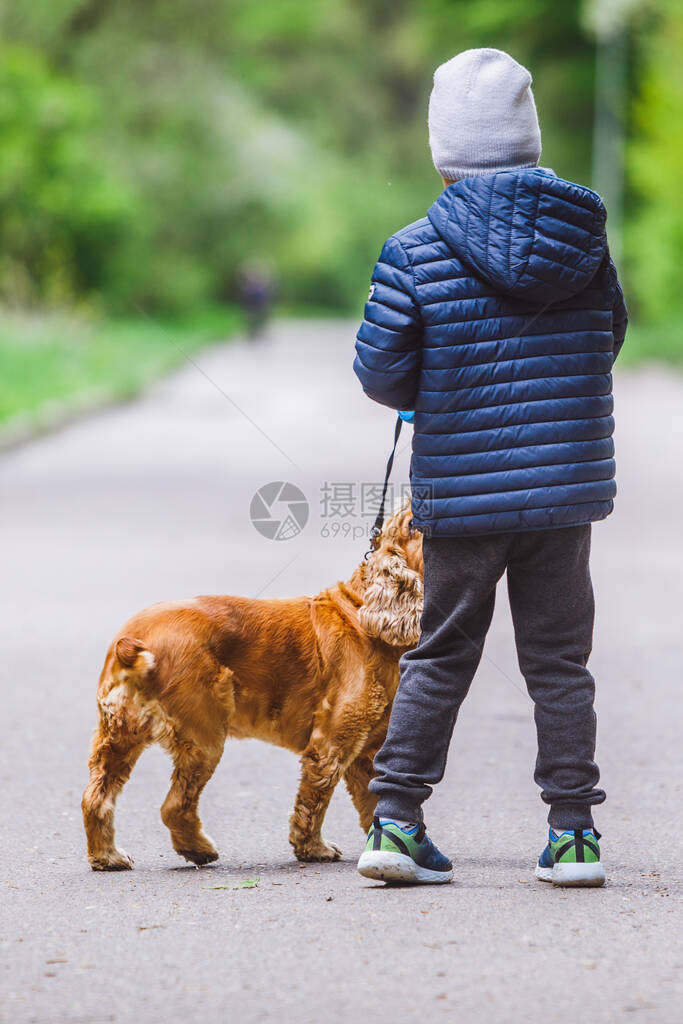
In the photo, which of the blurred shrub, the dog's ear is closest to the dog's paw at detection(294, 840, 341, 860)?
the dog's ear

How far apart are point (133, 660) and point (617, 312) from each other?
1.56 metres

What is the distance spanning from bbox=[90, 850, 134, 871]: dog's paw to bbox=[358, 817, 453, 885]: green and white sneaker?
2.31 ft

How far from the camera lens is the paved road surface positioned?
10.1ft

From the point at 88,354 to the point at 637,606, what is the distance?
64.0ft

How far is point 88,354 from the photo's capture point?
27000mm

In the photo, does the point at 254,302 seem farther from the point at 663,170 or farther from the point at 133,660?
the point at 133,660

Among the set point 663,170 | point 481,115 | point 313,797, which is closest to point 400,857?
point 313,797

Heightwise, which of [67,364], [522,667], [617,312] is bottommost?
[522,667]

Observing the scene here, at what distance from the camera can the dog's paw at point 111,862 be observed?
4.15 m

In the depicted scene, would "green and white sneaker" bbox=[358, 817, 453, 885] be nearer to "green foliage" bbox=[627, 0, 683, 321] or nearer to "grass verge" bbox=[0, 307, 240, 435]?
"grass verge" bbox=[0, 307, 240, 435]

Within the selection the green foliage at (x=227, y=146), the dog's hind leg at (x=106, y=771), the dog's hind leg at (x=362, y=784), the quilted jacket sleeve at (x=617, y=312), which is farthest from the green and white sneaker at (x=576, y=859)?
the green foliage at (x=227, y=146)

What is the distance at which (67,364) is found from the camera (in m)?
25.3

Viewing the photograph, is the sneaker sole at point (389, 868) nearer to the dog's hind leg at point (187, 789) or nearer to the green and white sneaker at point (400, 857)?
the green and white sneaker at point (400, 857)

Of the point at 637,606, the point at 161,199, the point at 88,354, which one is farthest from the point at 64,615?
the point at 161,199
